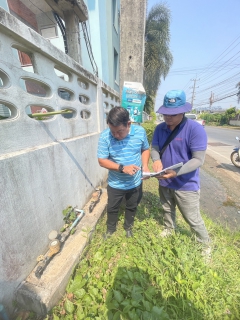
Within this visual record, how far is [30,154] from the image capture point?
1.51 metres

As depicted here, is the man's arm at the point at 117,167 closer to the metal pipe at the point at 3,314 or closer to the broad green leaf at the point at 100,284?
the broad green leaf at the point at 100,284

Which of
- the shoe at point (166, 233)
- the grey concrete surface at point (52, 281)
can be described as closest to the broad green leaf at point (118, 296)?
the grey concrete surface at point (52, 281)

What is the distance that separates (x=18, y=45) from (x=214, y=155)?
330 inches

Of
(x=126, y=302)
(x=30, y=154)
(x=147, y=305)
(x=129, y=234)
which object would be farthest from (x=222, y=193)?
(x=30, y=154)

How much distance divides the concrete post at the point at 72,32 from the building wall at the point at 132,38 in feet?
2.92

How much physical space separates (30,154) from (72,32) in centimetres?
287

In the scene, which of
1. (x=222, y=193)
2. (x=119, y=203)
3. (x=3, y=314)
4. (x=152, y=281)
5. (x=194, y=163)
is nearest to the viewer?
(x=3, y=314)

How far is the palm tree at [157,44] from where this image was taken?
16062mm

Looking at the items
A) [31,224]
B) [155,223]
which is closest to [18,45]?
[31,224]

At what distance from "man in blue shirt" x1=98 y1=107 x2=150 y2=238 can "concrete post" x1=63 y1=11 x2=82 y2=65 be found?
2383mm

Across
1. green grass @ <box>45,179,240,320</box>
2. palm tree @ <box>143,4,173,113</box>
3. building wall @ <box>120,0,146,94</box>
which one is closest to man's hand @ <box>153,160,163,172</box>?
green grass @ <box>45,179,240,320</box>

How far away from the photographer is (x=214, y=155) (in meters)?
7.68

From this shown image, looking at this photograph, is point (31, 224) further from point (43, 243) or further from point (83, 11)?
point (83, 11)

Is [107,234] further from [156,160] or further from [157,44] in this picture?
[157,44]
